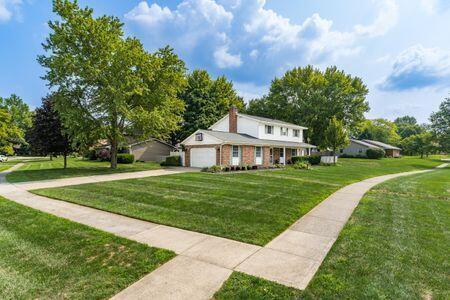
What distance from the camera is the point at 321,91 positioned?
41.0m

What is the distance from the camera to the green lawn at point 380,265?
3.78m

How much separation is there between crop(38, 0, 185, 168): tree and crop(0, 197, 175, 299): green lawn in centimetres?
1404

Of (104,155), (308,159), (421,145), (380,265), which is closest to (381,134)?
(421,145)

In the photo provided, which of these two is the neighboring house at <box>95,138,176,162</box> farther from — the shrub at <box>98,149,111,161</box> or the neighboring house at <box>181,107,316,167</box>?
the neighboring house at <box>181,107,316,167</box>

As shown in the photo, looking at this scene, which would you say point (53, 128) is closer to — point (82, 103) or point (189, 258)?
point (82, 103)

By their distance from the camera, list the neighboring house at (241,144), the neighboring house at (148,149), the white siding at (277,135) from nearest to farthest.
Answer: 1. the neighboring house at (241,144)
2. the white siding at (277,135)
3. the neighboring house at (148,149)

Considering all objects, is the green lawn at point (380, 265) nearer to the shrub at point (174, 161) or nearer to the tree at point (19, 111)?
the shrub at point (174, 161)

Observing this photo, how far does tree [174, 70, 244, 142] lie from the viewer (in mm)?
38250

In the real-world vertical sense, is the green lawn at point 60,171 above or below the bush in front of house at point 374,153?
below

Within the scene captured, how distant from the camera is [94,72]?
1905 centimetres

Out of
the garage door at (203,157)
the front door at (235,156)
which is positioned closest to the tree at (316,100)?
the front door at (235,156)

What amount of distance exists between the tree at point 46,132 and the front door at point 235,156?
13.9m

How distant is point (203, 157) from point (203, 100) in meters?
17.0

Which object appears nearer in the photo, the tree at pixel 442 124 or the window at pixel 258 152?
the window at pixel 258 152
